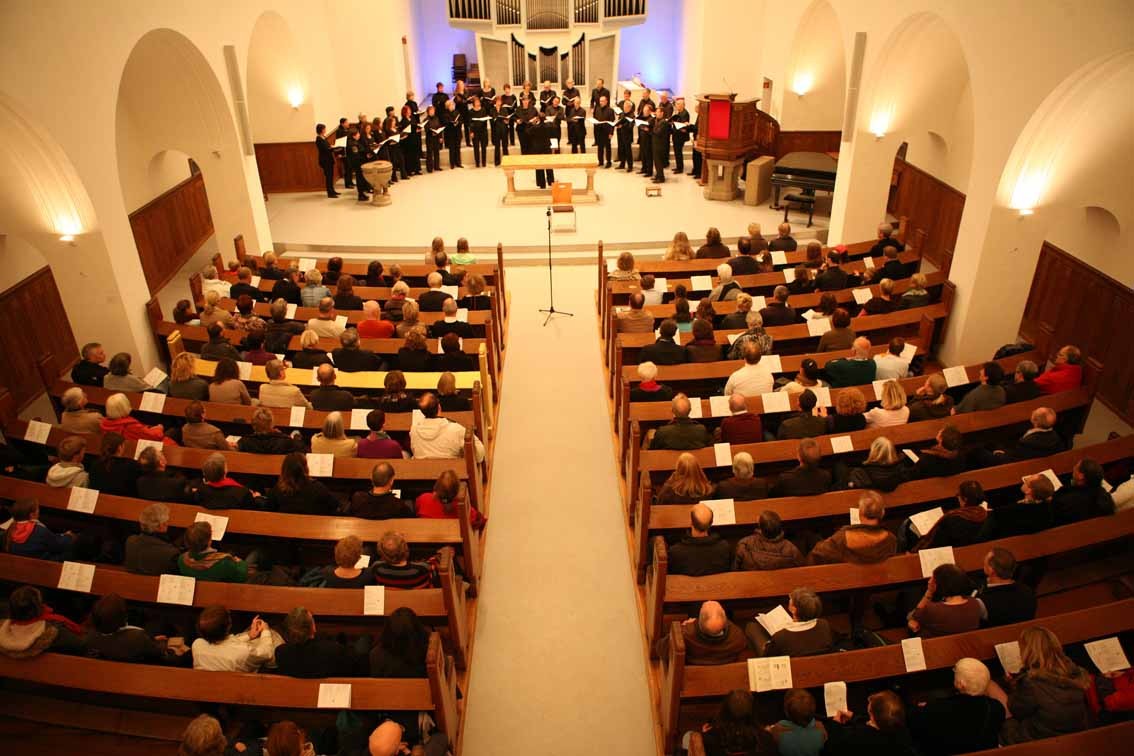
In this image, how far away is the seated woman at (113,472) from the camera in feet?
16.4

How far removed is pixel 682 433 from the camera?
17.7 ft

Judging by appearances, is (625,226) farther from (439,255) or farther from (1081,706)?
(1081,706)

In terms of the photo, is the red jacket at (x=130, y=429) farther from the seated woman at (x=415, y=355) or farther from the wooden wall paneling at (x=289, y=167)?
the wooden wall paneling at (x=289, y=167)

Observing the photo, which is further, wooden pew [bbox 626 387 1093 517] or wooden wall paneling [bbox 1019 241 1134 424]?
wooden wall paneling [bbox 1019 241 1134 424]

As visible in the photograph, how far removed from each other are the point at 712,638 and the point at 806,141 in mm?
11434

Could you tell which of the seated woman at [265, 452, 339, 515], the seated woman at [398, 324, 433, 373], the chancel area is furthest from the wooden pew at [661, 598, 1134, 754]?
the seated woman at [398, 324, 433, 373]

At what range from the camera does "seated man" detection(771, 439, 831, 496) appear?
15.8ft

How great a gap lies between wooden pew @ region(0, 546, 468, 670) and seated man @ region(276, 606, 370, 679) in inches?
14.3

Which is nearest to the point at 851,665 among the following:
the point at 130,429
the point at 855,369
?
the point at 855,369

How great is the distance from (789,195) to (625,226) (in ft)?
8.83

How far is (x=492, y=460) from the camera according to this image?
21.8 feet

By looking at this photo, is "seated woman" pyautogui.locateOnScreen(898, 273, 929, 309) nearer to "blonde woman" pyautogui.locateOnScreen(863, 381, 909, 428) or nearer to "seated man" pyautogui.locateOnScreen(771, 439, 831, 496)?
"blonde woman" pyautogui.locateOnScreen(863, 381, 909, 428)

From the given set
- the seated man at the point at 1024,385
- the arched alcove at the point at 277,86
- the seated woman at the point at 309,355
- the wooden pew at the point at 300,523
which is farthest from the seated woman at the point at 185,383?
the arched alcove at the point at 277,86

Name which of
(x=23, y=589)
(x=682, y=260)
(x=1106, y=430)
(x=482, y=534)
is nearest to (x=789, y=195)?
(x=682, y=260)
